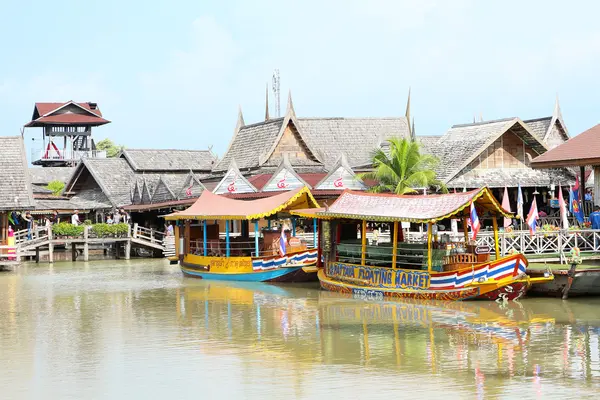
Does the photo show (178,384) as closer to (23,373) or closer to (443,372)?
(23,373)

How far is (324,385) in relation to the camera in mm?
12461

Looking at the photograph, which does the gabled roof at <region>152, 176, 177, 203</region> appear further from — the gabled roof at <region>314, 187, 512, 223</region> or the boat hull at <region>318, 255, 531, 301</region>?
the boat hull at <region>318, 255, 531, 301</region>

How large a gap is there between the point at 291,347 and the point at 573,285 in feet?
23.6

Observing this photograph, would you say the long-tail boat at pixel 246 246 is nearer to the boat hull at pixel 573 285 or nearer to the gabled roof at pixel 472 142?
the boat hull at pixel 573 285

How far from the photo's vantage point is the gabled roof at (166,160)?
4784 centimetres

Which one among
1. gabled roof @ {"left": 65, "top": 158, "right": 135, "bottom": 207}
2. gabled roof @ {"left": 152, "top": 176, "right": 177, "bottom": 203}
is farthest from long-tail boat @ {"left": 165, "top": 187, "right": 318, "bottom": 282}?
gabled roof @ {"left": 65, "top": 158, "right": 135, "bottom": 207}

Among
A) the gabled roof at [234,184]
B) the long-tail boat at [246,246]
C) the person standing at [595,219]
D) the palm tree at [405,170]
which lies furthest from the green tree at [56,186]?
the person standing at [595,219]

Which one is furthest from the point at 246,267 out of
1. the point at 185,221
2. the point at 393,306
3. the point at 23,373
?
the point at 23,373

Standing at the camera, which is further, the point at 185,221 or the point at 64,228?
the point at 64,228

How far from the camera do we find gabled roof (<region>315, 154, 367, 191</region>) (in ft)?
112

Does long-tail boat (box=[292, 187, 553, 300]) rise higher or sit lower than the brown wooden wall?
lower

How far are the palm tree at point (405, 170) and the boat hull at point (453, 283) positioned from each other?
34.6 ft

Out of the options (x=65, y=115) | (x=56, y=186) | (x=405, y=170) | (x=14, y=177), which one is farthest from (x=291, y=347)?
(x=65, y=115)

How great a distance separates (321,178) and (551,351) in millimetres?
21897
